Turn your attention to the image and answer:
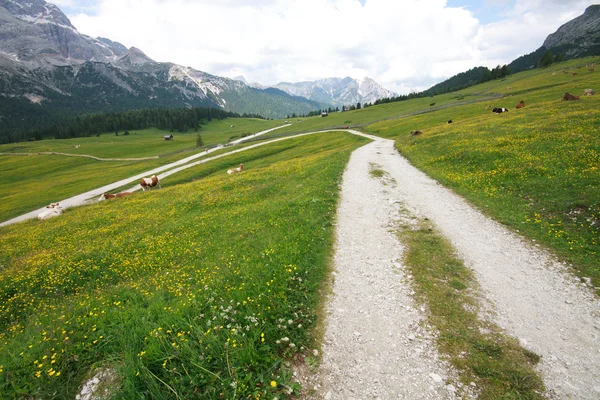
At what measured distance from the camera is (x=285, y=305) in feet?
25.9

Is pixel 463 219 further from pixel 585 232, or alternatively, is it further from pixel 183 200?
pixel 183 200

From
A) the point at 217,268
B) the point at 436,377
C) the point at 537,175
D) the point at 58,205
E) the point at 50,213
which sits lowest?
the point at 58,205

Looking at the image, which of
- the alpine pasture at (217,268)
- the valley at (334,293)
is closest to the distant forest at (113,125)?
the alpine pasture at (217,268)

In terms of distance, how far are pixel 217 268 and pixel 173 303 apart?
2535mm

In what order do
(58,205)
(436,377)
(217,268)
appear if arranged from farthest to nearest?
(58,205), (217,268), (436,377)

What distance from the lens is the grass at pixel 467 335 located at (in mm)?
5547

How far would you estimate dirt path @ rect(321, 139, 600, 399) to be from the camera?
229 inches

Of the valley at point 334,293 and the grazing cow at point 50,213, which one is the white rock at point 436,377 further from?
the grazing cow at point 50,213

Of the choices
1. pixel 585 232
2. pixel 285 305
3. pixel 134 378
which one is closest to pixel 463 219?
pixel 585 232

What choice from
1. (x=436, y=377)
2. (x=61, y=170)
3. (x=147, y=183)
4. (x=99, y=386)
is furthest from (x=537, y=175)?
(x=61, y=170)

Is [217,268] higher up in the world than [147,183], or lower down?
higher up

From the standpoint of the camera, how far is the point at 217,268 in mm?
10883

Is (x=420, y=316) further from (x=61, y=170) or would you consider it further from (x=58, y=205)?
(x=61, y=170)

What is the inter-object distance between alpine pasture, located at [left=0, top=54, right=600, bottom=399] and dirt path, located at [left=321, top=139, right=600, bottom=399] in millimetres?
834
